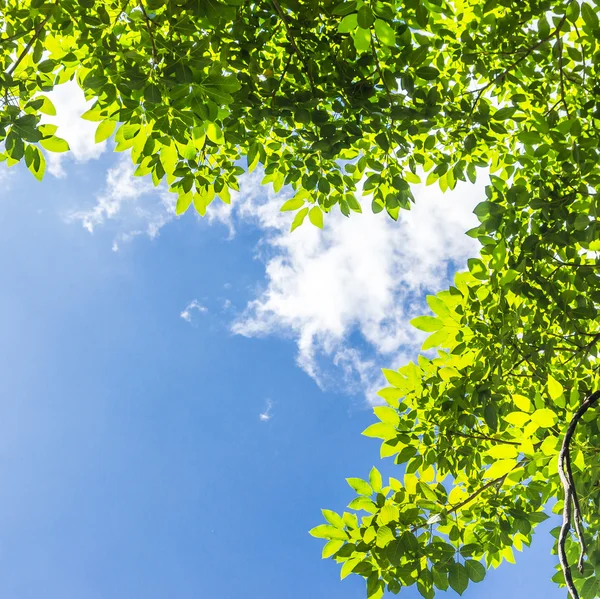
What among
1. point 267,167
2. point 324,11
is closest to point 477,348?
point 267,167

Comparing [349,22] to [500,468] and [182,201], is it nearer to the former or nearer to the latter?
[182,201]

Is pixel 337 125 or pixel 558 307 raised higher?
pixel 337 125

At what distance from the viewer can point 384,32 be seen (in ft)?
9.77

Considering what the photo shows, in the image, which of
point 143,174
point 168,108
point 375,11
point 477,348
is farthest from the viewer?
point 143,174

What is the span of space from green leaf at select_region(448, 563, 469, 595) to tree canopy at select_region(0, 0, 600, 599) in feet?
0.05

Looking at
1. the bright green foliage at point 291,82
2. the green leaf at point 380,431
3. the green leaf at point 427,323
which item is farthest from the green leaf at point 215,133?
the green leaf at point 380,431

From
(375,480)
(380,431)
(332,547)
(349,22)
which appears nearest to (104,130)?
(349,22)

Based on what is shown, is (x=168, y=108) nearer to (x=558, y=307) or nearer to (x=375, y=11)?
(x=375, y=11)

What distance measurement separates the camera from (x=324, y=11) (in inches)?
140

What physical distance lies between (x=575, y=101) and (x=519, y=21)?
1011 millimetres

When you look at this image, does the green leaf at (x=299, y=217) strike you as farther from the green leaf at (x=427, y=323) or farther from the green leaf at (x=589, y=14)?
the green leaf at (x=589, y=14)

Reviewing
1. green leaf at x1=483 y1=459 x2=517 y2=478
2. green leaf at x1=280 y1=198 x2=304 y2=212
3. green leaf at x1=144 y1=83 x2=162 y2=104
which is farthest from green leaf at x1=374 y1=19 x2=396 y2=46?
green leaf at x1=483 y1=459 x2=517 y2=478

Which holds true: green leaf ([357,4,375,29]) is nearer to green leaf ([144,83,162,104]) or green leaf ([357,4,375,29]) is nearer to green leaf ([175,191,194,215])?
green leaf ([144,83,162,104])

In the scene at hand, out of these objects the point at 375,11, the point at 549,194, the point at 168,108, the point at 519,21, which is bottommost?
the point at 549,194
